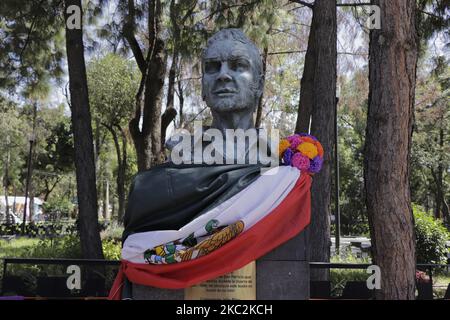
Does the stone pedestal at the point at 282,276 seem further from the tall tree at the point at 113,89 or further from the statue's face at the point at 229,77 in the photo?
the tall tree at the point at 113,89

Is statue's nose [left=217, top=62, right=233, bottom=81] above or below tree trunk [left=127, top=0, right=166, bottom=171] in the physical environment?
below

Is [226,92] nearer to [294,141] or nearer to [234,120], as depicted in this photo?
[234,120]

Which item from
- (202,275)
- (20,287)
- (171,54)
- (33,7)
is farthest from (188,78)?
(202,275)

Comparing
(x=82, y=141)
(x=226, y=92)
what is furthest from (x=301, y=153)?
(x=82, y=141)

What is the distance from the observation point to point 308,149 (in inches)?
134

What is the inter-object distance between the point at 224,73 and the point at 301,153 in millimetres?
750

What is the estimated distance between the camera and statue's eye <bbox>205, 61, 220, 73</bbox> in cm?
349

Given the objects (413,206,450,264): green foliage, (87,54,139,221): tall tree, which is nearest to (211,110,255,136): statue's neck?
(413,206,450,264): green foliage

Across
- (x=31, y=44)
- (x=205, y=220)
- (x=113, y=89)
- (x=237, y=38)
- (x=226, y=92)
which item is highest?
(x=113, y=89)

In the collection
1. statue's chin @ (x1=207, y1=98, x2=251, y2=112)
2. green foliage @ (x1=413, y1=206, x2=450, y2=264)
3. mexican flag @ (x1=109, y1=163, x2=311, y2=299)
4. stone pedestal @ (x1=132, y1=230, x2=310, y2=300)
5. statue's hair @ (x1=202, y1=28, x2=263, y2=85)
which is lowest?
green foliage @ (x1=413, y1=206, x2=450, y2=264)

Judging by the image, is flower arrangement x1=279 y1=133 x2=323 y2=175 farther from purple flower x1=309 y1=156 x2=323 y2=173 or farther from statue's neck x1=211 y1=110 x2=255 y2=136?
statue's neck x1=211 y1=110 x2=255 y2=136

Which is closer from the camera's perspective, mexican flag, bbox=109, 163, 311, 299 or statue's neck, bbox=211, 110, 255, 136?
mexican flag, bbox=109, 163, 311, 299
